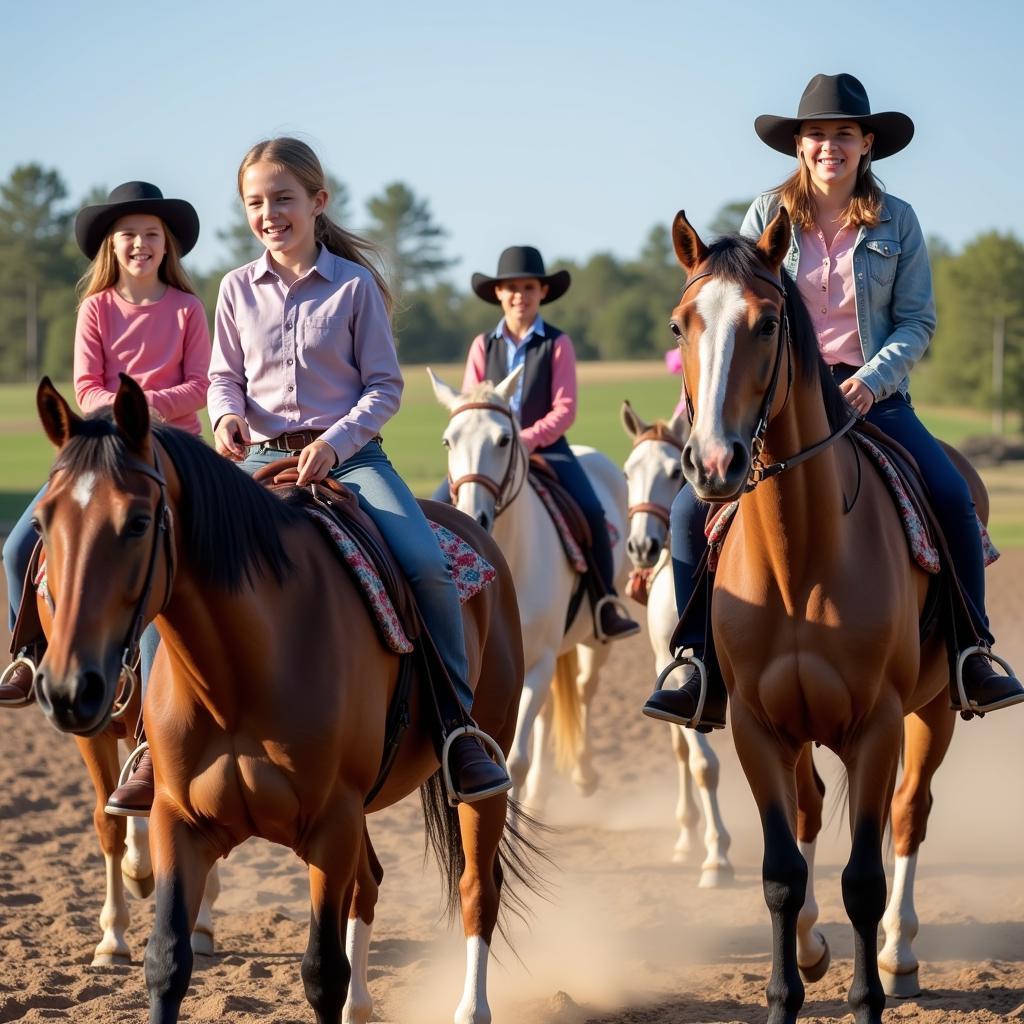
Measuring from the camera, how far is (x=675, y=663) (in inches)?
206

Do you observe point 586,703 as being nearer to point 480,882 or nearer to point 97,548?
point 480,882

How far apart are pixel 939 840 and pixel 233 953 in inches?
175

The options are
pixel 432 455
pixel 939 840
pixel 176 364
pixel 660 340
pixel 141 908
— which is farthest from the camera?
pixel 660 340

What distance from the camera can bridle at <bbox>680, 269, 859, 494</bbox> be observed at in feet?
13.9

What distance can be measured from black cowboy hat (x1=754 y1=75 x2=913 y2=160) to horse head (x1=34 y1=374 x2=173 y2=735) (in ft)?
10.4

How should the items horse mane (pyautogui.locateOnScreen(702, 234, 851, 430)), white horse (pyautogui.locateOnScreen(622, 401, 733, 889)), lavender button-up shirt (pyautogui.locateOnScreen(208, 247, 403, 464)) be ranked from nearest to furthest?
horse mane (pyautogui.locateOnScreen(702, 234, 851, 430)) → lavender button-up shirt (pyautogui.locateOnScreen(208, 247, 403, 464)) → white horse (pyautogui.locateOnScreen(622, 401, 733, 889))

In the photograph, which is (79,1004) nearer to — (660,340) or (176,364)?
(176,364)

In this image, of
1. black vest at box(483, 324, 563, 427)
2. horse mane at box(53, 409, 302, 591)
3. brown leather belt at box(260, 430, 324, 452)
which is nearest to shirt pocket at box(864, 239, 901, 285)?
brown leather belt at box(260, 430, 324, 452)

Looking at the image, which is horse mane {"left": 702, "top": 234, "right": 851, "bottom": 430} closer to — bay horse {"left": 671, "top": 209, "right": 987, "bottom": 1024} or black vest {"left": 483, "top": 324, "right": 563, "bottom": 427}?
bay horse {"left": 671, "top": 209, "right": 987, "bottom": 1024}

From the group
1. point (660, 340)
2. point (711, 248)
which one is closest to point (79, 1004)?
point (711, 248)

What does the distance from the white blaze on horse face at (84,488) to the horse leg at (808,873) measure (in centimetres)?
333

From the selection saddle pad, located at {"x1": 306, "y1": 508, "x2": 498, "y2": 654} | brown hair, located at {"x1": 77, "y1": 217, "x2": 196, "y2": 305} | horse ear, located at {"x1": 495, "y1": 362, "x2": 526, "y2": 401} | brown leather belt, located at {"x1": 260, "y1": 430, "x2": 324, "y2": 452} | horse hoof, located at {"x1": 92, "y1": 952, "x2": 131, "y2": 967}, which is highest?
brown hair, located at {"x1": 77, "y1": 217, "x2": 196, "y2": 305}

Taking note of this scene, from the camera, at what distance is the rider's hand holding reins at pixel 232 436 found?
184 inches

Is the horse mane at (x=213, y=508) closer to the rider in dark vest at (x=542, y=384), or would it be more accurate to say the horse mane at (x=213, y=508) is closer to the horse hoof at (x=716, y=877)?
the horse hoof at (x=716, y=877)
